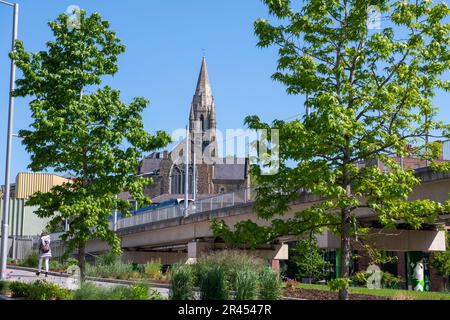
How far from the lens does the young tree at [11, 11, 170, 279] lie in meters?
19.4

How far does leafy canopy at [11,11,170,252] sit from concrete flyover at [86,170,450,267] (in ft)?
24.1

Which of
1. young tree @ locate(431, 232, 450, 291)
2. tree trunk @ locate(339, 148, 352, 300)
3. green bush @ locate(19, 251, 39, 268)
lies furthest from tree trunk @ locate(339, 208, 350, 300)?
young tree @ locate(431, 232, 450, 291)

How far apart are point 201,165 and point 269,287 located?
142m

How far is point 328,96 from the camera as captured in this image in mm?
14086

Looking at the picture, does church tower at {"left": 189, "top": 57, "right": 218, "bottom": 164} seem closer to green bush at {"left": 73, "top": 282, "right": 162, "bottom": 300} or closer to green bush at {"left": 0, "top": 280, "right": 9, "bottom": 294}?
green bush at {"left": 0, "top": 280, "right": 9, "bottom": 294}

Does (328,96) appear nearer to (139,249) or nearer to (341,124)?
(341,124)

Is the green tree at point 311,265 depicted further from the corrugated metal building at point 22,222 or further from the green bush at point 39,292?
the green bush at point 39,292

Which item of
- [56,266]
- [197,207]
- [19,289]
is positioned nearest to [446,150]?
[19,289]

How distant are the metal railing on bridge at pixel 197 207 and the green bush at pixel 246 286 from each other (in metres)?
21.6

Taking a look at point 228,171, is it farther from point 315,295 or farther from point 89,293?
point 89,293

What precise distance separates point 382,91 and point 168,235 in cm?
4247
